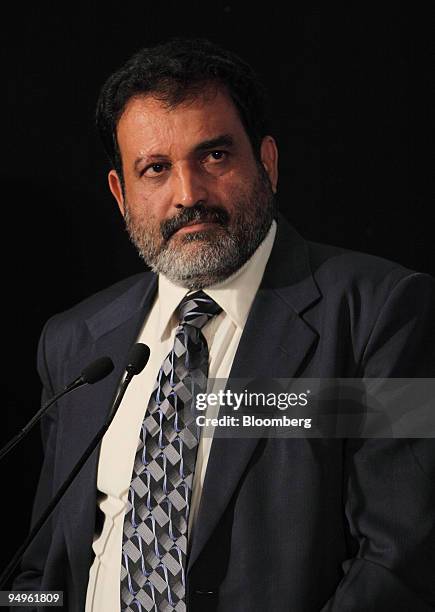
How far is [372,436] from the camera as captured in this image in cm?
153

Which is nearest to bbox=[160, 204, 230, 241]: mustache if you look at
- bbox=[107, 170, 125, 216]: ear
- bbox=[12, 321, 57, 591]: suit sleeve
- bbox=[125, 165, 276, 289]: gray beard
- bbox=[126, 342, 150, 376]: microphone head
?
bbox=[125, 165, 276, 289]: gray beard

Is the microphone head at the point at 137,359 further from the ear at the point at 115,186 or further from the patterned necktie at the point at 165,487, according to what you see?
the ear at the point at 115,186

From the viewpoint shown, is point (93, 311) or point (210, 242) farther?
point (93, 311)

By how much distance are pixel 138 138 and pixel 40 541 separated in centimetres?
88

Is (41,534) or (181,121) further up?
(181,121)

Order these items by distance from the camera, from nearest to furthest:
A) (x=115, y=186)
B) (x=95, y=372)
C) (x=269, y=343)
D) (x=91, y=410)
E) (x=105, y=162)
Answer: (x=95, y=372) → (x=269, y=343) → (x=91, y=410) → (x=115, y=186) → (x=105, y=162)

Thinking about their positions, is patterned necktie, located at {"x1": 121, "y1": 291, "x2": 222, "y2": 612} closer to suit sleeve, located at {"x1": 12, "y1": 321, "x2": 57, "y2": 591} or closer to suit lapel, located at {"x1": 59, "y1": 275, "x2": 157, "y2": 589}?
suit lapel, located at {"x1": 59, "y1": 275, "x2": 157, "y2": 589}

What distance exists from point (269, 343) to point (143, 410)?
0.28 metres

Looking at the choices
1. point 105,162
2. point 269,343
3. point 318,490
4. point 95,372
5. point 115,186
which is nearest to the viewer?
point 95,372

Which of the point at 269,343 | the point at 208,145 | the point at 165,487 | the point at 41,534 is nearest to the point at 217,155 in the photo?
the point at 208,145

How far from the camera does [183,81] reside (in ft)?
5.63

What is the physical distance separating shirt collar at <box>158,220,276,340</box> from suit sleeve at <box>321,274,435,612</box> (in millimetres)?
278

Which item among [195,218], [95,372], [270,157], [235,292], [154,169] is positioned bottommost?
[95,372]

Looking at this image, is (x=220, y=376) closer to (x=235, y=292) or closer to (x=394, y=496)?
(x=235, y=292)
